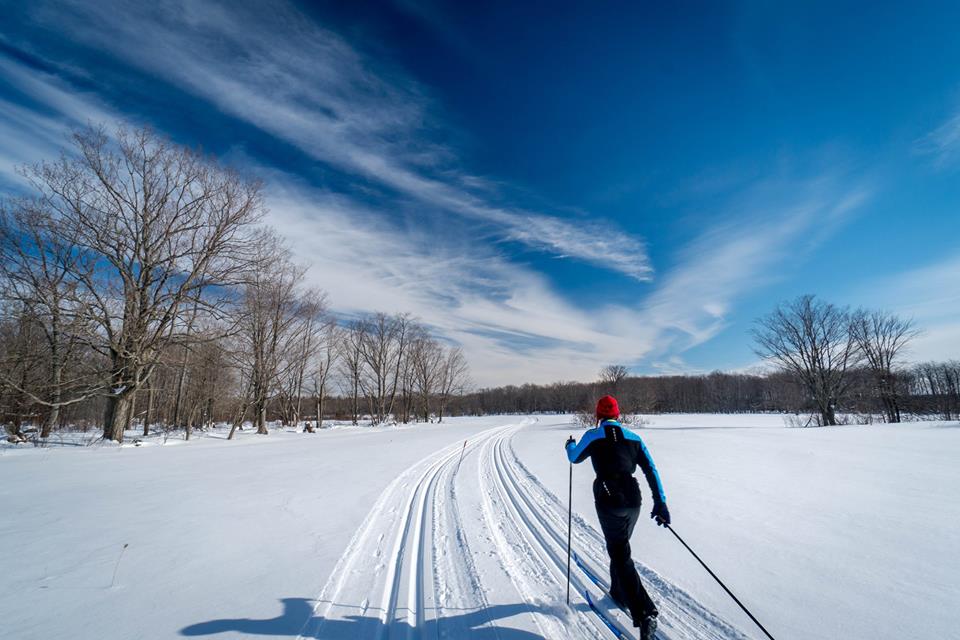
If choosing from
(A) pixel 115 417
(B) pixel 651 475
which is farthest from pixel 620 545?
(A) pixel 115 417

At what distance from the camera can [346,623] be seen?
3.01m

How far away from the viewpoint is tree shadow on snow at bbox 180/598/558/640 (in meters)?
2.86

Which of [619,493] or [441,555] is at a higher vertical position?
[619,493]

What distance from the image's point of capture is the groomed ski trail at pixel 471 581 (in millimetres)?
2994

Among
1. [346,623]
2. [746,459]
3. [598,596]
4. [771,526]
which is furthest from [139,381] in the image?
[746,459]

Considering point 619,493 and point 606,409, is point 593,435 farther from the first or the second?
point 619,493

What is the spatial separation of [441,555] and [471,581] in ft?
2.53

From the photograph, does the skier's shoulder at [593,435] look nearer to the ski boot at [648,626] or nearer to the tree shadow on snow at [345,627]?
the ski boot at [648,626]

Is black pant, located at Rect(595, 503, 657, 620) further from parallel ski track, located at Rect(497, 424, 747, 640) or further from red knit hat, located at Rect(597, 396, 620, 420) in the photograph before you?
red knit hat, located at Rect(597, 396, 620, 420)

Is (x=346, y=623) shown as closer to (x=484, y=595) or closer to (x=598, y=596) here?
(x=484, y=595)

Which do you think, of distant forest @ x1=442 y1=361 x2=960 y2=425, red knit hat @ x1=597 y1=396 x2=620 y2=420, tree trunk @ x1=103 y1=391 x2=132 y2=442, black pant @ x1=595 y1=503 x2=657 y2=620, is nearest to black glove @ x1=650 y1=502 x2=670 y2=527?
black pant @ x1=595 y1=503 x2=657 y2=620

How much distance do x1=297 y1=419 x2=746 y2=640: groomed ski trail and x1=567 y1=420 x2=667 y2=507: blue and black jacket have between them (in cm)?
102

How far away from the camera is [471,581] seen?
3.79m

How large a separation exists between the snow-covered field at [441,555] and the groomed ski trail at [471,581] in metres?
0.02
